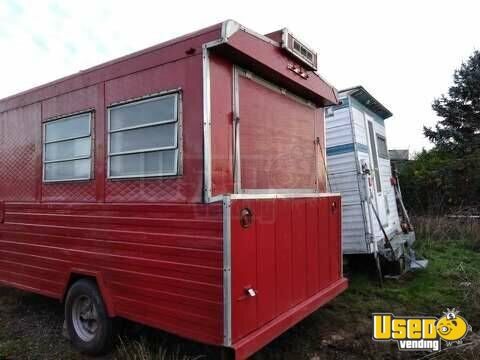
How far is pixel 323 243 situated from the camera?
4.23m

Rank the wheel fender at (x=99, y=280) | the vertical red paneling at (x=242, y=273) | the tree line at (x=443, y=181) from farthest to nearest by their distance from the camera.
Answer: the tree line at (x=443, y=181) → the wheel fender at (x=99, y=280) → the vertical red paneling at (x=242, y=273)

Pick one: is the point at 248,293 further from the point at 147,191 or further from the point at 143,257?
the point at 147,191

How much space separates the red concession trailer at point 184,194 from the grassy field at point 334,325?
0.43 metres

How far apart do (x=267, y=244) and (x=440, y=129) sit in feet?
55.5

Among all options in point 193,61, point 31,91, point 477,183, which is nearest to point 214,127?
point 193,61

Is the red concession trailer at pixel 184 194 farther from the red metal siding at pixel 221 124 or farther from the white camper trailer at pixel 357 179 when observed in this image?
the white camper trailer at pixel 357 179

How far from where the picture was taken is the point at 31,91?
4.55 meters

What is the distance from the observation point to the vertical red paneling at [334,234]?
14.6ft

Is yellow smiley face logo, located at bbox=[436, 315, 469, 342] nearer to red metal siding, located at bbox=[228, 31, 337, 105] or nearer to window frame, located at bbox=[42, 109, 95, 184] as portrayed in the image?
red metal siding, located at bbox=[228, 31, 337, 105]

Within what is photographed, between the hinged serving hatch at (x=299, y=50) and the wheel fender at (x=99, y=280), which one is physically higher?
the hinged serving hatch at (x=299, y=50)

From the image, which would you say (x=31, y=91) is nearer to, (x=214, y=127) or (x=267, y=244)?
(x=214, y=127)

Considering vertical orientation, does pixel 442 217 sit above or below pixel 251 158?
below

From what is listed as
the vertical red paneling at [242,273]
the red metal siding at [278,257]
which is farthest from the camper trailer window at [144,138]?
the red metal siding at [278,257]

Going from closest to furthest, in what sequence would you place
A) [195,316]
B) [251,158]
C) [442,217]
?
[195,316], [251,158], [442,217]
